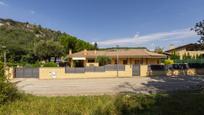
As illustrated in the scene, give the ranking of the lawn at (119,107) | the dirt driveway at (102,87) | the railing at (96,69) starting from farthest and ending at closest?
the railing at (96,69) < the dirt driveway at (102,87) < the lawn at (119,107)

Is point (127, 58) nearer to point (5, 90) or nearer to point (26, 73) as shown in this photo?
point (26, 73)

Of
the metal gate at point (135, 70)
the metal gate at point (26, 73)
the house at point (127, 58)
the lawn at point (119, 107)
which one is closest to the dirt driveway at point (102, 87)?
the lawn at point (119, 107)

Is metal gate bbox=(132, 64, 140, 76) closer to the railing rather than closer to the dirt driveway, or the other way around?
the railing

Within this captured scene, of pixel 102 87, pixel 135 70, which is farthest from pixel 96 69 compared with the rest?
pixel 102 87

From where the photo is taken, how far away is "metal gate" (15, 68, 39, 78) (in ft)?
114

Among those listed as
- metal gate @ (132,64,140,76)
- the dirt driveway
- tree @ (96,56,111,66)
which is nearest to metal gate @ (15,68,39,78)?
the dirt driveway

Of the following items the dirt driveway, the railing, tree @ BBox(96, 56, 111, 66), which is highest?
tree @ BBox(96, 56, 111, 66)

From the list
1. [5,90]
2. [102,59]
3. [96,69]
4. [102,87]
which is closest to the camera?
[5,90]

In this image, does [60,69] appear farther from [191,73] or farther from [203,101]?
[203,101]

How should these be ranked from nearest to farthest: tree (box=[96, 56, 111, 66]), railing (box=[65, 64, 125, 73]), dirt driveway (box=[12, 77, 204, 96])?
dirt driveway (box=[12, 77, 204, 96]) < railing (box=[65, 64, 125, 73]) < tree (box=[96, 56, 111, 66])

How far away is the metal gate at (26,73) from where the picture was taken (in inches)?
1364

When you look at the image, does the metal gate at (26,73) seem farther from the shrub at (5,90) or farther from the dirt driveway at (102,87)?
the shrub at (5,90)

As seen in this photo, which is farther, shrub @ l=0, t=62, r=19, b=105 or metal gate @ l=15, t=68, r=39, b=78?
metal gate @ l=15, t=68, r=39, b=78

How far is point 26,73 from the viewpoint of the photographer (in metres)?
34.8
